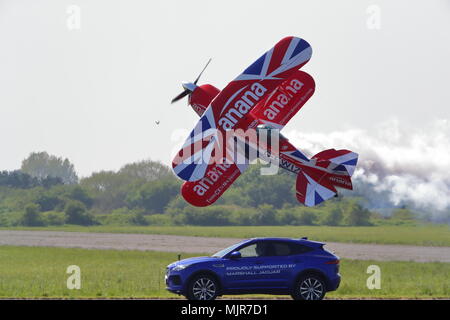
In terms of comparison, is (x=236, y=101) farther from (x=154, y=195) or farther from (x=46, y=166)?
(x=46, y=166)

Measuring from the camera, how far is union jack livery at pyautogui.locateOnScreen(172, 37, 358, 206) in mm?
21656

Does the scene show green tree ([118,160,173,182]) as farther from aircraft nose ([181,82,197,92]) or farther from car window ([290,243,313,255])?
car window ([290,243,313,255])

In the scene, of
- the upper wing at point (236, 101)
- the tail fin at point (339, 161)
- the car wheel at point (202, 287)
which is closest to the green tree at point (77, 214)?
the upper wing at point (236, 101)

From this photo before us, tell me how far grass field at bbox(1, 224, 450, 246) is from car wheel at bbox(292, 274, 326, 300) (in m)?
24.3

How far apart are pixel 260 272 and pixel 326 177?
16.6 ft

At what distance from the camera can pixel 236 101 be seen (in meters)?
22.4

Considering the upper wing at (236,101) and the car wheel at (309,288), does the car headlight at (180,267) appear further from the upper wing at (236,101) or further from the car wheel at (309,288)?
the car wheel at (309,288)

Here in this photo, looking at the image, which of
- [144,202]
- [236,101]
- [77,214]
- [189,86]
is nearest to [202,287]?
[236,101]

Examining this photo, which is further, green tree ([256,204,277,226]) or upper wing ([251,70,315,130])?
green tree ([256,204,277,226])

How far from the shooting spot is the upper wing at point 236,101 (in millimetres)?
21516

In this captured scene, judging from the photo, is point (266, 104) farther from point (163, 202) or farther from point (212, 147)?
point (163, 202)

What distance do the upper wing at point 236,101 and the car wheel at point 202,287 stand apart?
3218 millimetres

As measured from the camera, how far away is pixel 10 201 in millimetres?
61156

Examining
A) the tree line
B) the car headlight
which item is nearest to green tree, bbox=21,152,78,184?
the tree line
